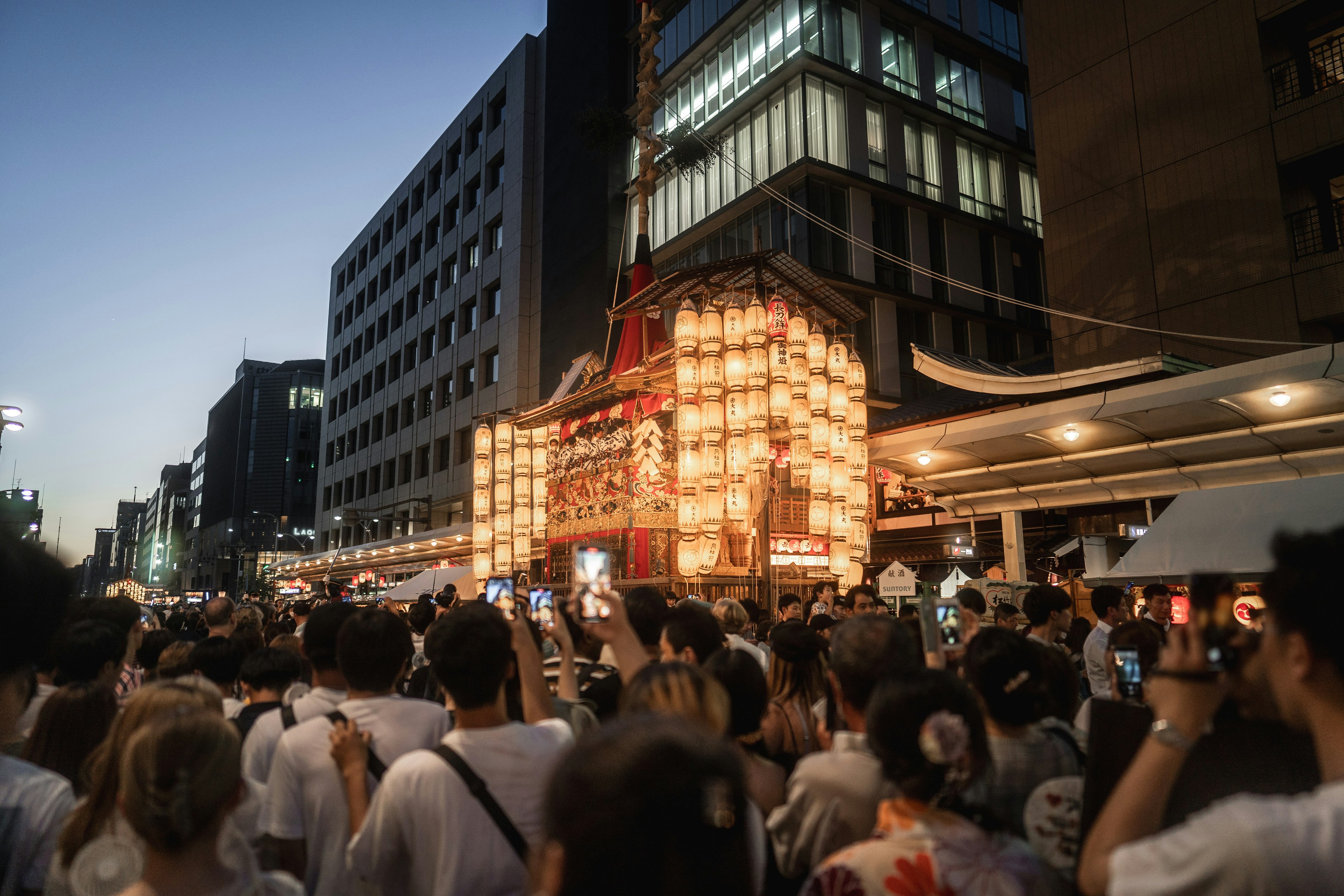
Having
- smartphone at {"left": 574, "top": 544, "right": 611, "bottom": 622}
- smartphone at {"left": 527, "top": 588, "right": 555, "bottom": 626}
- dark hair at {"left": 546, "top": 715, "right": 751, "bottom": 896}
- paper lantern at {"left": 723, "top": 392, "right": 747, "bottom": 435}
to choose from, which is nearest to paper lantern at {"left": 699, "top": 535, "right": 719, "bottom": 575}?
paper lantern at {"left": 723, "top": 392, "right": 747, "bottom": 435}

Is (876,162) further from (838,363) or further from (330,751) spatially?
(330,751)

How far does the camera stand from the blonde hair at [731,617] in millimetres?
6836

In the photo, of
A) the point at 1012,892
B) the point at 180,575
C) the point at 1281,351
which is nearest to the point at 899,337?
the point at 1281,351

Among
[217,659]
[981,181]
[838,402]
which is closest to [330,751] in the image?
[217,659]

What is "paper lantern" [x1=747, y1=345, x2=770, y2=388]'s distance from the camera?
17516mm

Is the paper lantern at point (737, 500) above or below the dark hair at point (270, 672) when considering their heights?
above

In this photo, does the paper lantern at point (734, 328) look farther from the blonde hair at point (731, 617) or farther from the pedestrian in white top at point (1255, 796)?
the pedestrian in white top at point (1255, 796)

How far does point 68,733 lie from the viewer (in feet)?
10.3

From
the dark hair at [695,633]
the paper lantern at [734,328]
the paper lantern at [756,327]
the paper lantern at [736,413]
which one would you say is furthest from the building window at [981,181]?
the dark hair at [695,633]

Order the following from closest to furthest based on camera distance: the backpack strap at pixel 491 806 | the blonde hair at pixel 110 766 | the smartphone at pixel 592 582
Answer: the blonde hair at pixel 110 766
the backpack strap at pixel 491 806
the smartphone at pixel 592 582

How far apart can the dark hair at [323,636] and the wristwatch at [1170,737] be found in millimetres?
3291

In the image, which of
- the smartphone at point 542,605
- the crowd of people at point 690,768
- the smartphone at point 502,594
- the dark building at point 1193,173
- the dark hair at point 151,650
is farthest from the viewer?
the dark building at point 1193,173

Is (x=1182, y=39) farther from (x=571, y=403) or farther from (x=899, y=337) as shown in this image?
(x=571, y=403)

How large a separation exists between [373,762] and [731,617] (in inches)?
163
